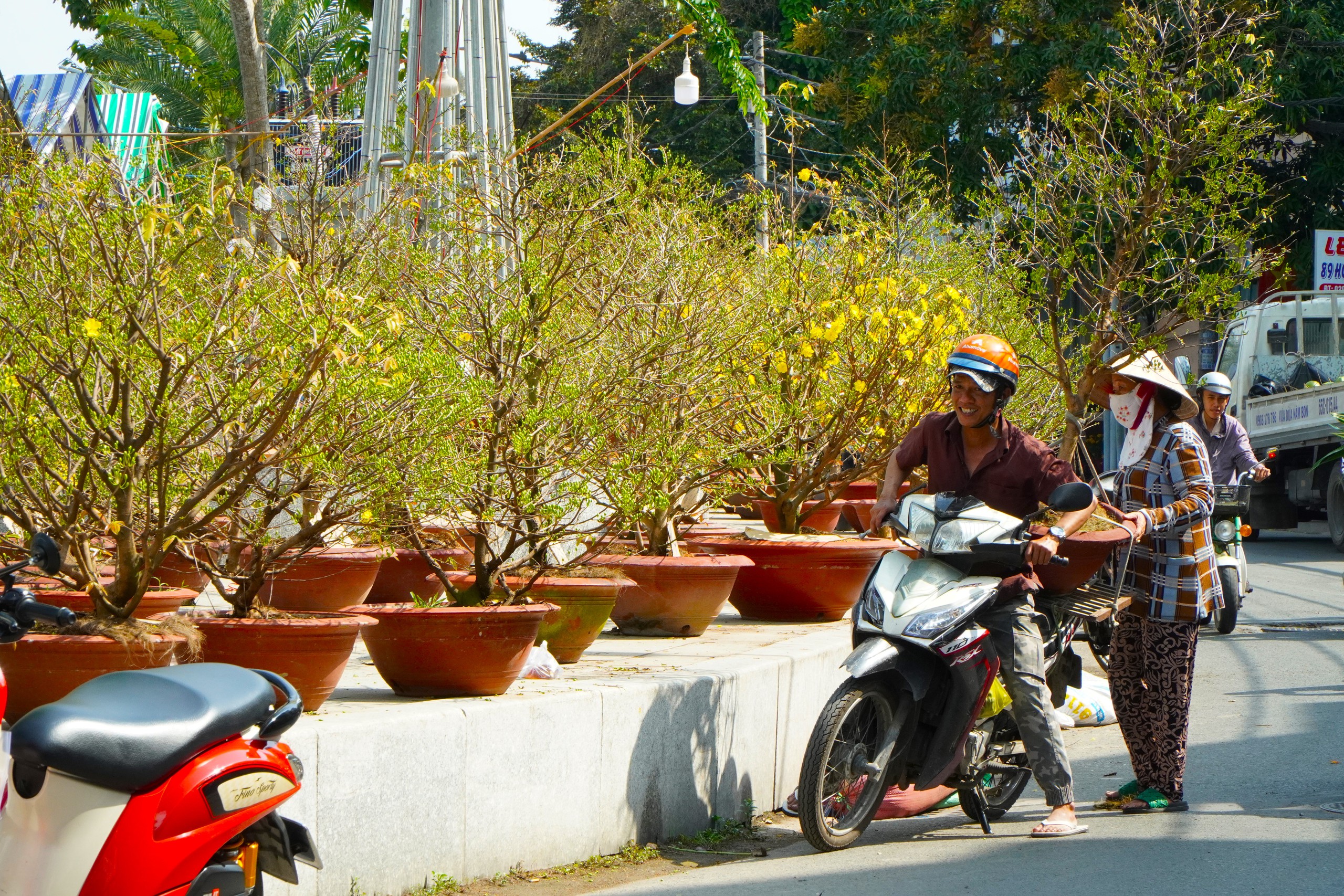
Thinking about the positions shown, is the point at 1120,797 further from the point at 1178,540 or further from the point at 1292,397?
the point at 1292,397

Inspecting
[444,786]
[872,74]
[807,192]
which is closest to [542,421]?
[444,786]

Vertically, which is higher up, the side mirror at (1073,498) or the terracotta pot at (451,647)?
the side mirror at (1073,498)

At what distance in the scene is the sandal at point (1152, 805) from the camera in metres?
5.98

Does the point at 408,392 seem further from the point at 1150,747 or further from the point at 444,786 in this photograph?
the point at 1150,747

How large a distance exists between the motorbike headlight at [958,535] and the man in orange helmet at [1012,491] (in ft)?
0.63

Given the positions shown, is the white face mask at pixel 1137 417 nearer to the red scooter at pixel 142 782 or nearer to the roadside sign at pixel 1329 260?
the red scooter at pixel 142 782

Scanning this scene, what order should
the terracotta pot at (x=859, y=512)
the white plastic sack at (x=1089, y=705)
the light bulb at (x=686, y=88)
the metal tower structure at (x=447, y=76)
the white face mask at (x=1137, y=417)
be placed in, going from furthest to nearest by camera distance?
1. the light bulb at (x=686, y=88)
2. the terracotta pot at (x=859, y=512)
3. the metal tower structure at (x=447, y=76)
4. the white plastic sack at (x=1089, y=705)
5. the white face mask at (x=1137, y=417)

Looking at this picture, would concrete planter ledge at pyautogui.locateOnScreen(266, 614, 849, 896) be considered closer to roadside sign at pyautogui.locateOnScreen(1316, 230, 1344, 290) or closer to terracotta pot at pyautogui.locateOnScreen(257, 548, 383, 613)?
terracotta pot at pyautogui.locateOnScreen(257, 548, 383, 613)

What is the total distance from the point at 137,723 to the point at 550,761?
2164mm

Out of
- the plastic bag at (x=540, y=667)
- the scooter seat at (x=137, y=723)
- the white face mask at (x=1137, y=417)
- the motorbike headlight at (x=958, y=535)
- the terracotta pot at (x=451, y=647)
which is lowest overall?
the plastic bag at (x=540, y=667)

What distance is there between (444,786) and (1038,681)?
7.39 ft

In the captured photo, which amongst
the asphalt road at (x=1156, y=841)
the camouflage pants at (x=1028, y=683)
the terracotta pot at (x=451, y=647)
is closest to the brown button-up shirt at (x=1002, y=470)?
the camouflage pants at (x=1028, y=683)

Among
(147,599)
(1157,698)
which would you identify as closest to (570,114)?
(147,599)

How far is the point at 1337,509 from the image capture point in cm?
1820
